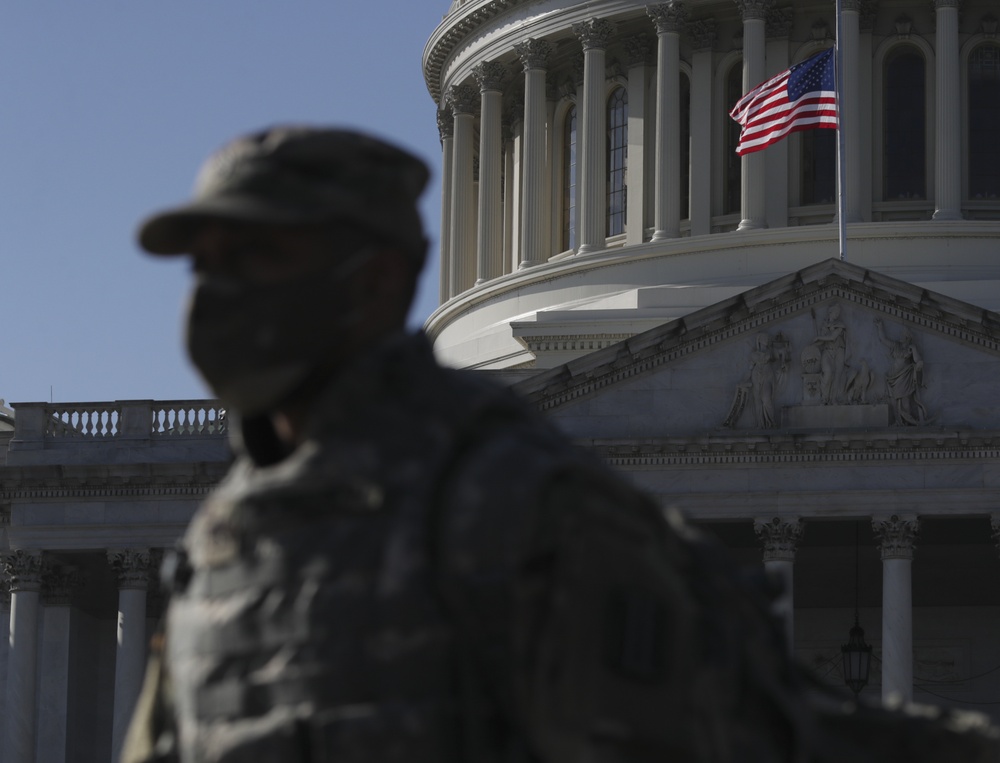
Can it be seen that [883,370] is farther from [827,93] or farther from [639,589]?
[639,589]

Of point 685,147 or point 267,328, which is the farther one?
point 685,147

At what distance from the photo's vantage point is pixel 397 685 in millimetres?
4363

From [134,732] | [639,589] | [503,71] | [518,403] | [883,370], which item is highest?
[503,71]

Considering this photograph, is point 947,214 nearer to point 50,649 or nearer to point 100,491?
point 100,491

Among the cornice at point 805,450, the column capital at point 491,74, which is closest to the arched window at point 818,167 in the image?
the column capital at point 491,74

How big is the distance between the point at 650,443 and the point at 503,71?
26.6 metres

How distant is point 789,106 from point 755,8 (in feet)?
34.6

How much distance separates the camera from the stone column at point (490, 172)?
72.4 meters

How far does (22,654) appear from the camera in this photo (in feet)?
170

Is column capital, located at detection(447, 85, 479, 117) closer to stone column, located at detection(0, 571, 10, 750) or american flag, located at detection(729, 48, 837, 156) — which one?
american flag, located at detection(729, 48, 837, 156)

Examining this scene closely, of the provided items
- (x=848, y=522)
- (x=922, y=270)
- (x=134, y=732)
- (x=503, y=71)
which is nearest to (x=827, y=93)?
(x=922, y=270)

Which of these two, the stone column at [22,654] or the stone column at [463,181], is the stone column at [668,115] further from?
the stone column at [22,654]

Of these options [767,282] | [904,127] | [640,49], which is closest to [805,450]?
[767,282]

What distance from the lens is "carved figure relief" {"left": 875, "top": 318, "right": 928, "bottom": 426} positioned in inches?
1897
